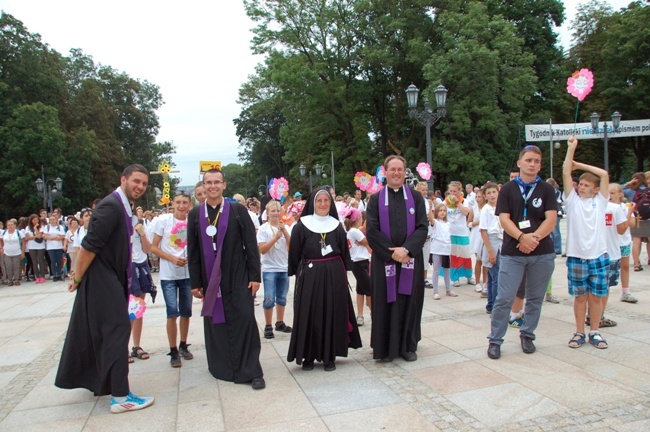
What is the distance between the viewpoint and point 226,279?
4.70 metres

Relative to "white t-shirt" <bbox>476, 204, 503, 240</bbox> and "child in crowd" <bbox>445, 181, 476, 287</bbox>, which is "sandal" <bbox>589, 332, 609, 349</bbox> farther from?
"child in crowd" <bbox>445, 181, 476, 287</bbox>

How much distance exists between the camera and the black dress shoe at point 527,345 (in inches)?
200

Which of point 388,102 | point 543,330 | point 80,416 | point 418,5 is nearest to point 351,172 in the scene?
point 388,102

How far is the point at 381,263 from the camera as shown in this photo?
16.7 feet

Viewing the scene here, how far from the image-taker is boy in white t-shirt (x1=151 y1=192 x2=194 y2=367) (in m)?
5.32

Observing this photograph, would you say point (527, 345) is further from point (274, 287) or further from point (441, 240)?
point (441, 240)

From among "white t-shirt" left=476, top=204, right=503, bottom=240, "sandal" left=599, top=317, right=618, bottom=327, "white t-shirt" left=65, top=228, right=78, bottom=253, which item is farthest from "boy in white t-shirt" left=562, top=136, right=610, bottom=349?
"white t-shirt" left=65, top=228, right=78, bottom=253

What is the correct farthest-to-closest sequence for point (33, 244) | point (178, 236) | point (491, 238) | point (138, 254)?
1. point (33, 244)
2. point (491, 238)
3. point (138, 254)
4. point (178, 236)

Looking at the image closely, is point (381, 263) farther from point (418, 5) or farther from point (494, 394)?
point (418, 5)

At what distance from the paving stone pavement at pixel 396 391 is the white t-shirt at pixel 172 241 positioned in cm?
97

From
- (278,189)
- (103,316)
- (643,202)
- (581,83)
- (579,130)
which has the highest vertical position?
(579,130)

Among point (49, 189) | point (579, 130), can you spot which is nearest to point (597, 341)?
point (579, 130)

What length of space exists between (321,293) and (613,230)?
4010 millimetres

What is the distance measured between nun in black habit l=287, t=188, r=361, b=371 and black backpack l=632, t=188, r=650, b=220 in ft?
26.1
